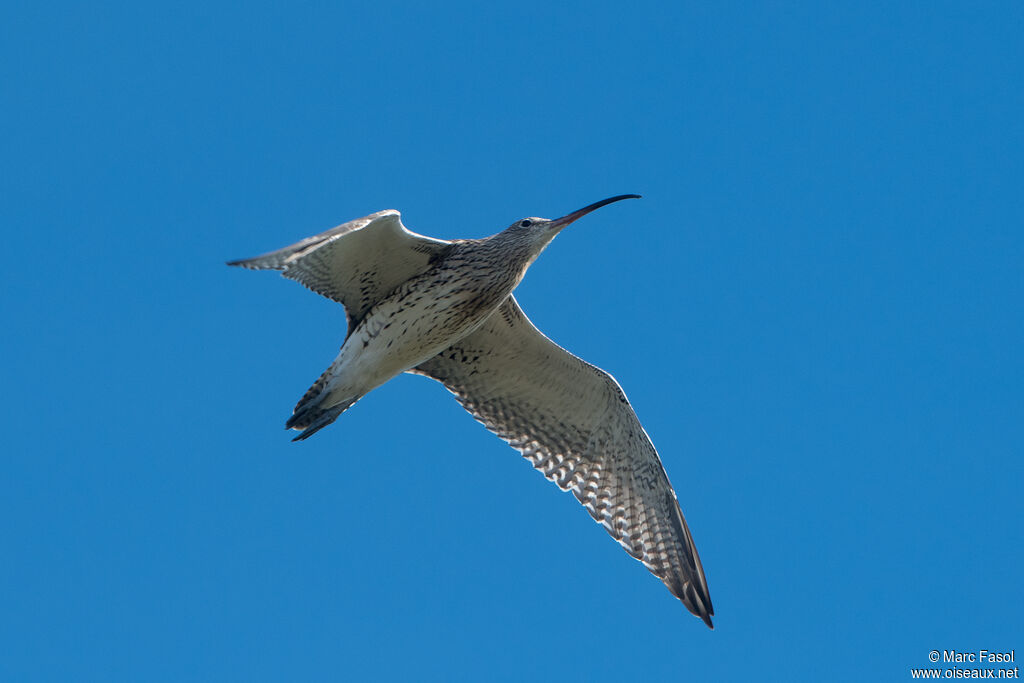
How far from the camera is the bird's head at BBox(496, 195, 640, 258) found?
10.7 metres

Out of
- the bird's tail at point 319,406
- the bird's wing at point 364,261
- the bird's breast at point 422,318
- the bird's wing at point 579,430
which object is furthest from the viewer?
the bird's wing at point 579,430

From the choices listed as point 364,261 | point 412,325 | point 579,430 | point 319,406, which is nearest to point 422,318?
point 412,325

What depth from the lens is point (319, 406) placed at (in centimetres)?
1091

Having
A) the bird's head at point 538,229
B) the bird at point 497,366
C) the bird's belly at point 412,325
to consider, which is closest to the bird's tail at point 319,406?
the bird at point 497,366

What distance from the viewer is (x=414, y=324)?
10.6m

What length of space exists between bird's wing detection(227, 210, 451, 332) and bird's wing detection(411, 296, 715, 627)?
1184 mm

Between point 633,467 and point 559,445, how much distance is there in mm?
846

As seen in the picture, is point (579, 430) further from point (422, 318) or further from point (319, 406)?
point (319, 406)

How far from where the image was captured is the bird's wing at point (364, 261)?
10.1m

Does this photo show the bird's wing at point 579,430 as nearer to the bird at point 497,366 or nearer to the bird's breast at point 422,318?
the bird at point 497,366

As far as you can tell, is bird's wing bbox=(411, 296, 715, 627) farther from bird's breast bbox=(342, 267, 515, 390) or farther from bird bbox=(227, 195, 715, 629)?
bird's breast bbox=(342, 267, 515, 390)

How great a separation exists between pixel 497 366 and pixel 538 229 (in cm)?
186

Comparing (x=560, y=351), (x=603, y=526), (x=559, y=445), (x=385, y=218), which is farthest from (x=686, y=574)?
(x=385, y=218)

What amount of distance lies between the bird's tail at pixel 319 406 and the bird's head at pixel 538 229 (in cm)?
219
